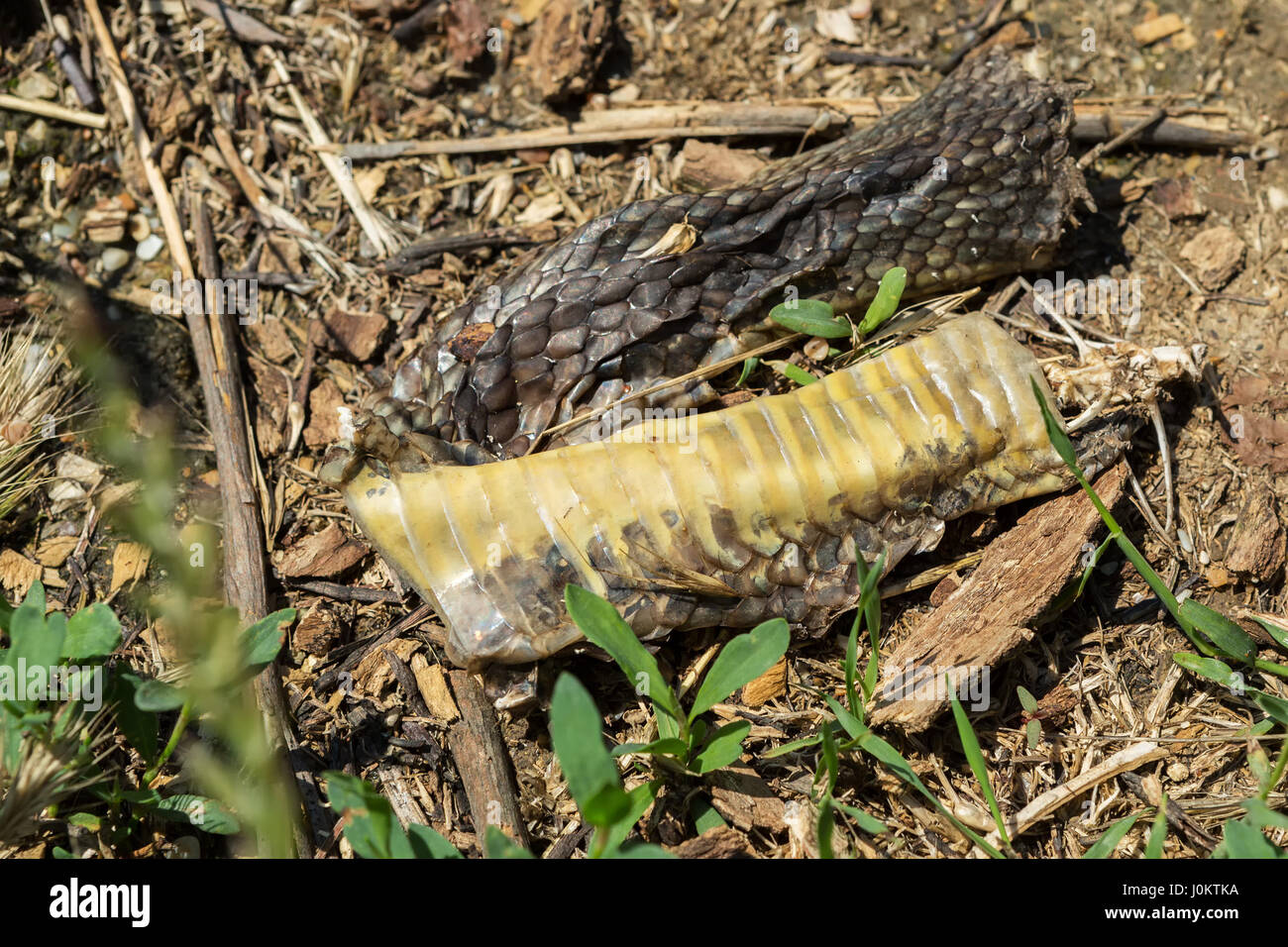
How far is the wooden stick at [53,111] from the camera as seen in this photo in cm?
420

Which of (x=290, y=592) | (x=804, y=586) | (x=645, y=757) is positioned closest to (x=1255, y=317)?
(x=804, y=586)

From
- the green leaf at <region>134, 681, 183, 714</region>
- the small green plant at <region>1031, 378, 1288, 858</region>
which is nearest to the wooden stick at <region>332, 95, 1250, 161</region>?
the small green plant at <region>1031, 378, 1288, 858</region>

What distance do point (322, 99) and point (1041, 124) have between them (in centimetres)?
307

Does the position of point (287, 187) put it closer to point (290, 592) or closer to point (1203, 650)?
point (290, 592)

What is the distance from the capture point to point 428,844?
2555 millimetres

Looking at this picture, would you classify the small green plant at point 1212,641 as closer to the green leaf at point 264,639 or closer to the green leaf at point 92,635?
the green leaf at point 264,639

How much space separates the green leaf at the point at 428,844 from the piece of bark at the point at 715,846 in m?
0.66

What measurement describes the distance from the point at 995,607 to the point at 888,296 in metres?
1.16

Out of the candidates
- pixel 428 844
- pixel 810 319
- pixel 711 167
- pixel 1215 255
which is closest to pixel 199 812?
pixel 428 844

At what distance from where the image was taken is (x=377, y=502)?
3033mm

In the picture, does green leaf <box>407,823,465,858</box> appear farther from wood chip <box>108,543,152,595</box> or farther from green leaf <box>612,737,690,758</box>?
wood chip <box>108,543,152,595</box>

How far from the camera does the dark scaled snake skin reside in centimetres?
304

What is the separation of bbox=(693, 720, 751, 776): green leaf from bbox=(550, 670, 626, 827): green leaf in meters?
0.65
